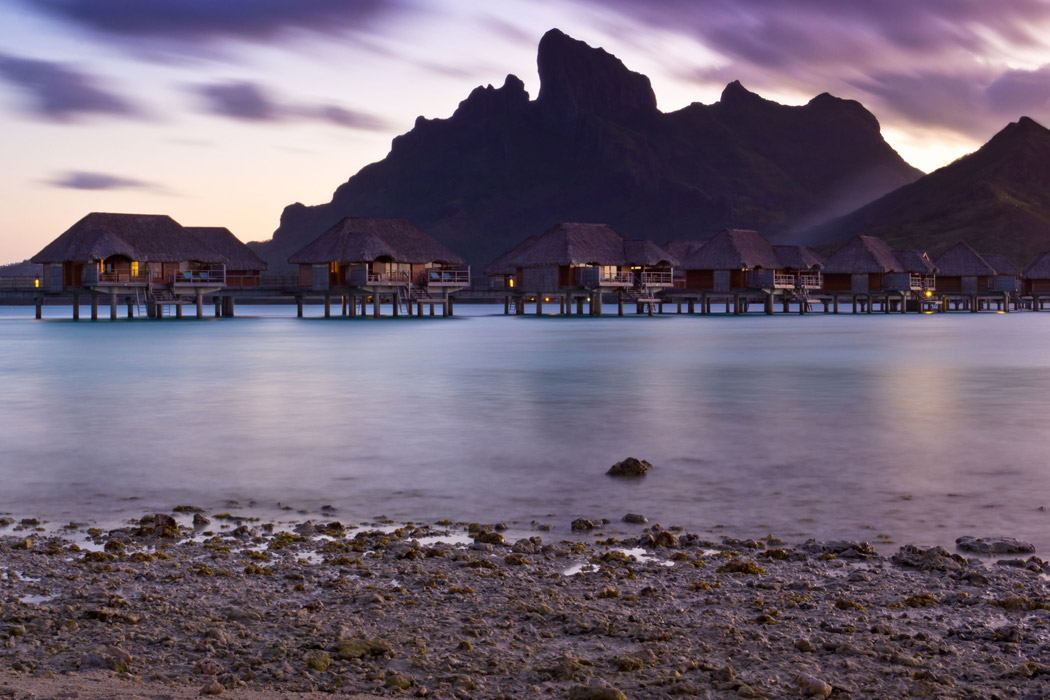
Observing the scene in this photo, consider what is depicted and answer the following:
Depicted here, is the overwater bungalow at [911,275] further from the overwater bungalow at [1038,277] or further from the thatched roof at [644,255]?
the thatched roof at [644,255]

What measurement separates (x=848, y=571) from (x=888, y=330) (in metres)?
56.0

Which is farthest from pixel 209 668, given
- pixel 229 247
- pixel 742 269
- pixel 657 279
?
pixel 742 269

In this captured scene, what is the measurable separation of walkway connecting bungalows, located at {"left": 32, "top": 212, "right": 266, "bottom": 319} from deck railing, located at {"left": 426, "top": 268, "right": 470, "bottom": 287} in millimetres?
13411

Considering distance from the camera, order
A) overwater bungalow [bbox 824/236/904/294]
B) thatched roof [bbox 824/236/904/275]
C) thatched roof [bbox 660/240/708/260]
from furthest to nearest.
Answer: thatched roof [bbox 660/240/708/260]
overwater bungalow [bbox 824/236/904/294]
thatched roof [bbox 824/236/904/275]

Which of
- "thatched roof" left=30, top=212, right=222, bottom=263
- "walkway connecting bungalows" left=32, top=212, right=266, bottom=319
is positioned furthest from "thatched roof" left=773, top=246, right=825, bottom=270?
"thatched roof" left=30, top=212, right=222, bottom=263

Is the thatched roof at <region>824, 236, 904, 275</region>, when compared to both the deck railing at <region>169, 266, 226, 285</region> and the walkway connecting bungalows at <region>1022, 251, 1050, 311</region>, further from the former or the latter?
→ the deck railing at <region>169, 266, 226, 285</region>

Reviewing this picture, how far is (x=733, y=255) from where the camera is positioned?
84.1 m

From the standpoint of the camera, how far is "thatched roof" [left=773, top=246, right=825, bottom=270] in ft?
289

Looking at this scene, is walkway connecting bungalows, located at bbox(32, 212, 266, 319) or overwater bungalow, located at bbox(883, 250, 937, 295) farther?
overwater bungalow, located at bbox(883, 250, 937, 295)

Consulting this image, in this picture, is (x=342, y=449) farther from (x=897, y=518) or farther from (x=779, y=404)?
(x=779, y=404)

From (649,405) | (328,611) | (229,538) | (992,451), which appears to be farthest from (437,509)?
(649,405)

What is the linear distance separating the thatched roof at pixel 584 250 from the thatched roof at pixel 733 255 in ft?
19.3

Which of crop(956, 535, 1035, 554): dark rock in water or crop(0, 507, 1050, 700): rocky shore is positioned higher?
crop(0, 507, 1050, 700): rocky shore

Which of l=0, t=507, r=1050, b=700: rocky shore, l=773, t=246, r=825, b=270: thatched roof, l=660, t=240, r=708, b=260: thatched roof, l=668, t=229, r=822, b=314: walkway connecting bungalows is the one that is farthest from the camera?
l=660, t=240, r=708, b=260: thatched roof
